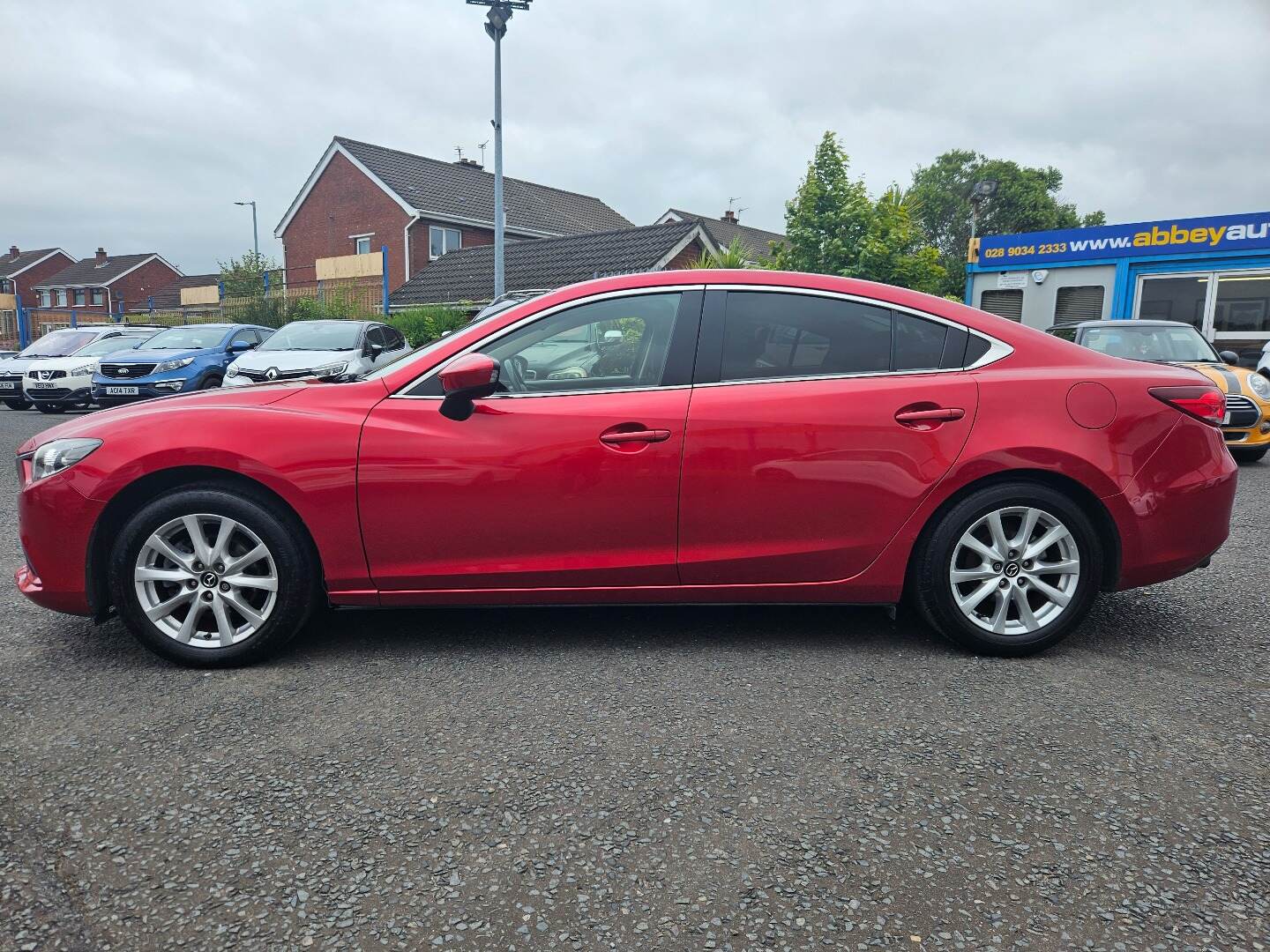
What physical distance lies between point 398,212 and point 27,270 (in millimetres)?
53817

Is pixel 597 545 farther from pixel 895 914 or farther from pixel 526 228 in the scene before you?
pixel 526 228

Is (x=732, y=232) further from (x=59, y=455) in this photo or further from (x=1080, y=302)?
(x=59, y=455)

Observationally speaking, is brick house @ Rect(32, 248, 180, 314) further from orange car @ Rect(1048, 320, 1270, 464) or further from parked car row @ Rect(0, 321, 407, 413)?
orange car @ Rect(1048, 320, 1270, 464)

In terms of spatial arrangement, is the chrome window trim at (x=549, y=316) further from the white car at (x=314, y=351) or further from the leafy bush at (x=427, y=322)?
the leafy bush at (x=427, y=322)

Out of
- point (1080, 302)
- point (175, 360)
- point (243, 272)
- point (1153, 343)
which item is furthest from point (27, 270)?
point (1153, 343)

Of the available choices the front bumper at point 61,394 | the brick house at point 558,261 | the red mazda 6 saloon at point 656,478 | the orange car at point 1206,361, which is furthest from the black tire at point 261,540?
the brick house at point 558,261

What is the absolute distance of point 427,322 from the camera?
2170 cm

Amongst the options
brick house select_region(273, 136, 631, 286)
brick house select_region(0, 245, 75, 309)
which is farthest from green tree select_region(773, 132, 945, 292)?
brick house select_region(0, 245, 75, 309)

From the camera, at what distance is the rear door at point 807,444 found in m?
3.59

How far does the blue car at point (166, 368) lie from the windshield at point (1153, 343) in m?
12.7

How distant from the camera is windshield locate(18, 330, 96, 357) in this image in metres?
18.4

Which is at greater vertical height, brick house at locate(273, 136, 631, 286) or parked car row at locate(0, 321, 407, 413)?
brick house at locate(273, 136, 631, 286)

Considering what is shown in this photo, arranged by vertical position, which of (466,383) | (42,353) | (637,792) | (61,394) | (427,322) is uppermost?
(427,322)

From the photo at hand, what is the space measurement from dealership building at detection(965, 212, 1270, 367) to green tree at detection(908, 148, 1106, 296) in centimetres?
4645
